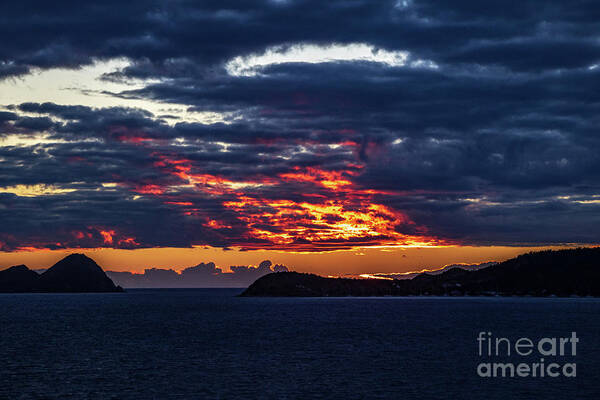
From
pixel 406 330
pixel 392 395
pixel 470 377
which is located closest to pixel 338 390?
pixel 392 395

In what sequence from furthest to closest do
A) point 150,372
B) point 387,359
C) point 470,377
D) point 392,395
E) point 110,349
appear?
point 110,349 < point 387,359 < point 150,372 < point 470,377 < point 392,395

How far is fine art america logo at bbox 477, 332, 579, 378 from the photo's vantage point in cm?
7481

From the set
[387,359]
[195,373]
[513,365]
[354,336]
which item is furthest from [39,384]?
[354,336]

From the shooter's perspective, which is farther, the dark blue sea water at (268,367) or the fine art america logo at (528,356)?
the fine art america logo at (528,356)

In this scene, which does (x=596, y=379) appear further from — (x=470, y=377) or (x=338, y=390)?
(x=338, y=390)

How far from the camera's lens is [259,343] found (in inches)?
4454

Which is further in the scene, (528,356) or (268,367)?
(528,356)

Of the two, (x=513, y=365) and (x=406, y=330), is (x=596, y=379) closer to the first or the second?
(x=513, y=365)

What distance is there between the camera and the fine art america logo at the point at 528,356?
74.8 m

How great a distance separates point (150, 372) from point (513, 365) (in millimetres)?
44948

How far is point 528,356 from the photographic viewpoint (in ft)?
297

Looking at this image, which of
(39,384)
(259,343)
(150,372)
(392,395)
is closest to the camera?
(392,395)

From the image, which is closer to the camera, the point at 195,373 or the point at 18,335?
the point at 195,373

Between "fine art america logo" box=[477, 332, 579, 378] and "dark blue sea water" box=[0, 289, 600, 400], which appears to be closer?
"dark blue sea water" box=[0, 289, 600, 400]
